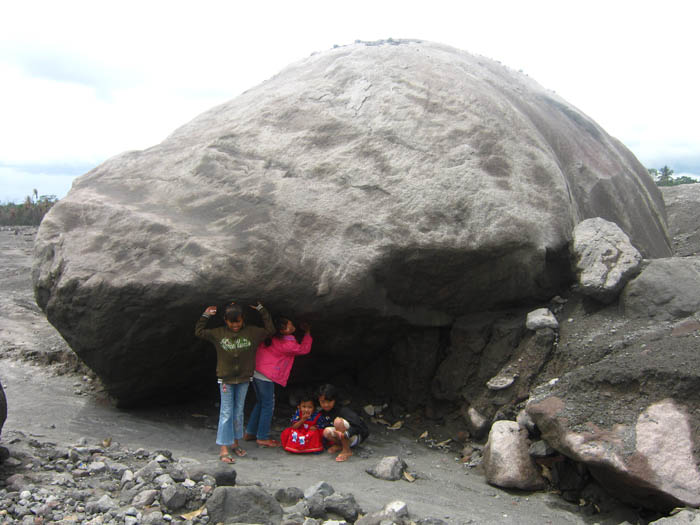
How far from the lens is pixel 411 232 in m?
4.29

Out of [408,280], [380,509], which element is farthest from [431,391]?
[380,509]

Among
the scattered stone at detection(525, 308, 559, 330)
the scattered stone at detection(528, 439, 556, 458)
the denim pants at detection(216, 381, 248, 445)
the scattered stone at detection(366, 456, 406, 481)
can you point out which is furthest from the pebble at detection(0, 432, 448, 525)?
the scattered stone at detection(525, 308, 559, 330)

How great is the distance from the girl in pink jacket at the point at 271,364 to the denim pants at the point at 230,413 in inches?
8.1

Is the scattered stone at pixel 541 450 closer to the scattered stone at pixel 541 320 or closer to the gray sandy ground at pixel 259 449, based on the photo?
the gray sandy ground at pixel 259 449

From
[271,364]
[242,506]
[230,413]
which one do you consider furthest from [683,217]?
[242,506]

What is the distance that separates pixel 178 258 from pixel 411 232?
5.22 feet

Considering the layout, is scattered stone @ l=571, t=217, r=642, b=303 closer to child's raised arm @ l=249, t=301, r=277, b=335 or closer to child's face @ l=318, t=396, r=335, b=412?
child's face @ l=318, t=396, r=335, b=412

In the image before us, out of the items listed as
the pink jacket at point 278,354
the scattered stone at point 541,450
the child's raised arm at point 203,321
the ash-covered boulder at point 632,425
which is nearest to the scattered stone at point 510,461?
the scattered stone at point 541,450

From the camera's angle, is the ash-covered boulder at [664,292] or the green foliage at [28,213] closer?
the ash-covered boulder at [664,292]

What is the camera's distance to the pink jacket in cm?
432

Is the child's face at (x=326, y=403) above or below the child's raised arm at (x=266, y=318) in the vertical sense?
below

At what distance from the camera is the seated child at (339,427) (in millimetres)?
4098

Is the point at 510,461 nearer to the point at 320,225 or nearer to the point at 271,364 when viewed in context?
the point at 271,364

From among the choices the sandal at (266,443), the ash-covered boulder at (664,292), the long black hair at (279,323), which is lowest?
the sandal at (266,443)
